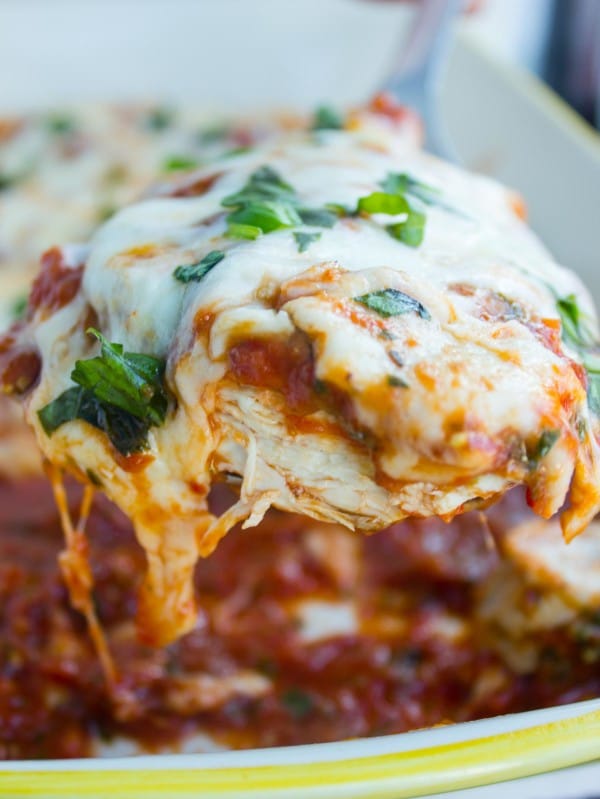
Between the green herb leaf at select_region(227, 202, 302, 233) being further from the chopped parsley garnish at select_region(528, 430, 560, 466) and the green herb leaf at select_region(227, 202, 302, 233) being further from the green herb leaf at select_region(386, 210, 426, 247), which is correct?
the chopped parsley garnish at select_region(528, 430, 560, 466)

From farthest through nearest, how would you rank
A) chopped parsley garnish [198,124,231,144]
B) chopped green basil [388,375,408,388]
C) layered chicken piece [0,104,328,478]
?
chopped parsley garnish [198,124,231,144], layered chicken piece [0,104,328,478], chopped green basil [388,375,408,388]

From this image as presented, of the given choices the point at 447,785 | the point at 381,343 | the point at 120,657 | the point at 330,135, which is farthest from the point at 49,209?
the point at 447,785

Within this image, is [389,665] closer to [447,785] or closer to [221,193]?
[447,785]

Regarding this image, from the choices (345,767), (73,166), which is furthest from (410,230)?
(73,166)

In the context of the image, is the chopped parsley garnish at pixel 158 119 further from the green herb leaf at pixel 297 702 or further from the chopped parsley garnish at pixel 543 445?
the chopped parsley garnish at pixel 543 445

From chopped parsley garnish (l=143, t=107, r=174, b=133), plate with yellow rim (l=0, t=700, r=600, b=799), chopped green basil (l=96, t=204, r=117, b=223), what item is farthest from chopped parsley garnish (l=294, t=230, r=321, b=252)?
chopped parsley garnish (l=143, t=107, r=174, b=133)
